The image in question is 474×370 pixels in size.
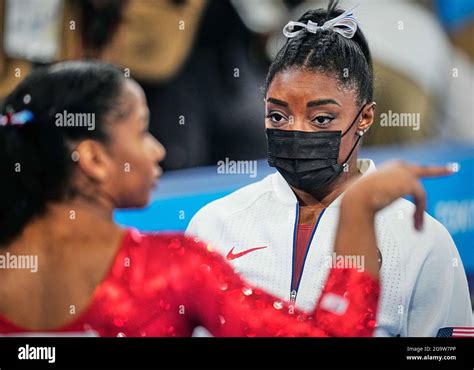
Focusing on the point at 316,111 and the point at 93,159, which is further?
the point at 93,159

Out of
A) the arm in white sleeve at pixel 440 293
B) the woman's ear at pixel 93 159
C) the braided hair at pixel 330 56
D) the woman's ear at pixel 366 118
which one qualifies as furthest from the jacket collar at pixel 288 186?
the woman's ear at pixel 93 159

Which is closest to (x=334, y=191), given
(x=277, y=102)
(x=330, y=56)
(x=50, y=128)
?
(x=277, y=102)

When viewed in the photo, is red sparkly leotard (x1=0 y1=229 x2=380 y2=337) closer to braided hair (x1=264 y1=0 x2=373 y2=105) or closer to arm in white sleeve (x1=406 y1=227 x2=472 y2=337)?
arm in white sleeve (x1=406 y1=227 x2=472 y2=337)

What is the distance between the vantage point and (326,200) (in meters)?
4.07

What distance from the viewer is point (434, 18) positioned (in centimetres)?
409

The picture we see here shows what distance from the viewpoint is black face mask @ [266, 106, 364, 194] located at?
157 inches

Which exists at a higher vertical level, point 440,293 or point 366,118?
point 366,118

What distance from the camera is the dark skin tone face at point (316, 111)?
13.1 ft

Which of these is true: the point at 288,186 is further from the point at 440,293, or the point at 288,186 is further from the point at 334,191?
the point at 440,293

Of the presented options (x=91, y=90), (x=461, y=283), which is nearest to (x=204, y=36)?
(x=91, y=90)

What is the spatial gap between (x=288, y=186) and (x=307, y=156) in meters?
0.18

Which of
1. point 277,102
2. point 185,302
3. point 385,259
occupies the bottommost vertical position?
point 185,302

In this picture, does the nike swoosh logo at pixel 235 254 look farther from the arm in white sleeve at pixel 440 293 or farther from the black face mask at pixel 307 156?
the arm in white sleeve at pixel 440 293

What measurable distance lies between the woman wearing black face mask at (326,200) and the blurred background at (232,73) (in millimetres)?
70
